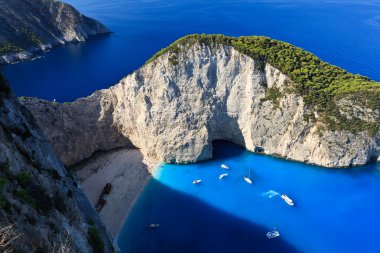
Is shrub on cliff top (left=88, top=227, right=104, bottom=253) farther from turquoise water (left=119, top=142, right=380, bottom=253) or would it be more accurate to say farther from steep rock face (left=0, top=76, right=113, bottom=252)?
turquoise water (left=119, top=142, right=380, bottom=253)

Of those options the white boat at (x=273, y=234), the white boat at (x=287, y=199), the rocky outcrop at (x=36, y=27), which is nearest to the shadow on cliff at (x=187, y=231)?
the white boat at (x=273, y=234)

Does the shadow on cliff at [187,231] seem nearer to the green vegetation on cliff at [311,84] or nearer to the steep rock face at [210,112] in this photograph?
the steep rock face at [210,112]

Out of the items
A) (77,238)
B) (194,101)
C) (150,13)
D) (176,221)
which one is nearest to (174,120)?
(194,101)

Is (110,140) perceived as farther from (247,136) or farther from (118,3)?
(118,3)

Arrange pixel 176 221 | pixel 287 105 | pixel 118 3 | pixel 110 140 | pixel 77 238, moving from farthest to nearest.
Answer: pixel 118 3
pixel 110 140
pixel 287 105
pixel 176 221
pixel 77 238

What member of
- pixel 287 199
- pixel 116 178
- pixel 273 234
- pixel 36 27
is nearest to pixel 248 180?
pixel 287 199

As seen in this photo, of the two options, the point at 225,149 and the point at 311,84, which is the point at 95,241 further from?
the point at 311,84
